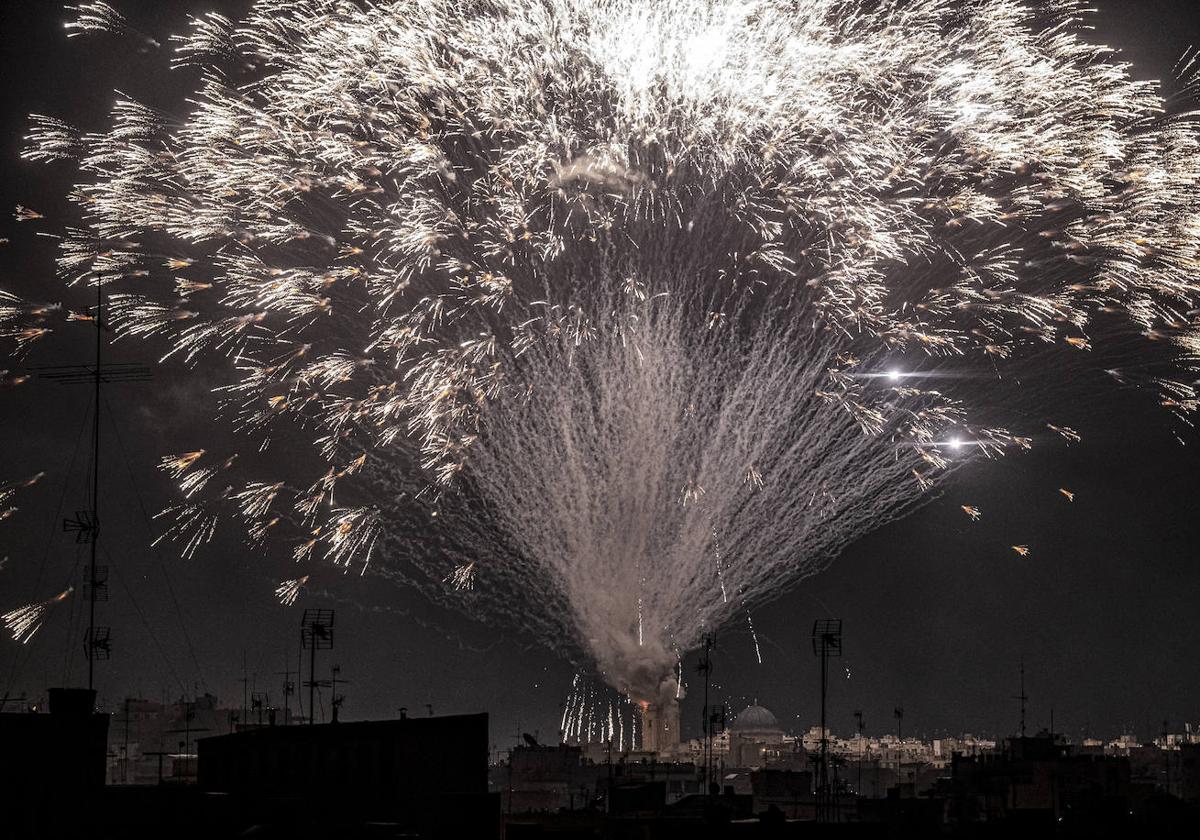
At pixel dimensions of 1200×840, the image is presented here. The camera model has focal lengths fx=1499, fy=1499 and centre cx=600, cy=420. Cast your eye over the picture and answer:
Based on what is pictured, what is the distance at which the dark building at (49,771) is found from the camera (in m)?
38.3

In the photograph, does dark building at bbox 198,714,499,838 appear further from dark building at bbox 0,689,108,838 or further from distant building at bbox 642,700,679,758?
distant building at bbox 642,700,679,758

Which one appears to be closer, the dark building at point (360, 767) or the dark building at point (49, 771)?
the dark building at point (49, 771)

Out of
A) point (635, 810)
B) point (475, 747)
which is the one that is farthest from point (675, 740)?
point (475, 747)

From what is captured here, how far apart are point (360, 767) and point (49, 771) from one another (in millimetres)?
11537

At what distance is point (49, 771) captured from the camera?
3906cm

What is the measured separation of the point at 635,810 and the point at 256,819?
100 feet

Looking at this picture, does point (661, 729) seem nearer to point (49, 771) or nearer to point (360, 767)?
point (360, 767)

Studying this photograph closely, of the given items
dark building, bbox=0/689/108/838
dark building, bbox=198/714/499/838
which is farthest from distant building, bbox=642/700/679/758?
dark building, bbox=0/689/108/838

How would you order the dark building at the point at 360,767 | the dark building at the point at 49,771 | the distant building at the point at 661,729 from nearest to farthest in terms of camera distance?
the dark building at the point at 49,771
the dark building at the point at 360,767
the distant building at the point at 661,729

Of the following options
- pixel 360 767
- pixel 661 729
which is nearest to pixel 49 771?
pixel 360 767

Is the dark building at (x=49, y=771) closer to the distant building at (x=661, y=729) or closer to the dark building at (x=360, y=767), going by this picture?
the dark building at (x=360, y=767)

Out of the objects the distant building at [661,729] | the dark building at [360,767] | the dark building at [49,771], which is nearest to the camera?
the dark building at [49,771]

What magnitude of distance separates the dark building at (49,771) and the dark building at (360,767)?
24.3 ft

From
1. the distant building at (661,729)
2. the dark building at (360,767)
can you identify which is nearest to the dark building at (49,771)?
the dark building at (360,767)
